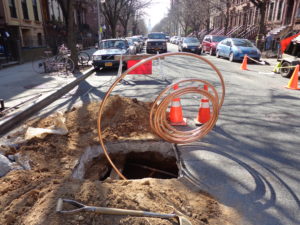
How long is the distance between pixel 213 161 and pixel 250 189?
2.56 ft

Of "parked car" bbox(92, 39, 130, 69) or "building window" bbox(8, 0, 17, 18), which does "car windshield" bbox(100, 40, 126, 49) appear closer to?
"parked car" bbox(92, 39, 130, 69)

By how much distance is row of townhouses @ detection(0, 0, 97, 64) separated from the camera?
17.0m

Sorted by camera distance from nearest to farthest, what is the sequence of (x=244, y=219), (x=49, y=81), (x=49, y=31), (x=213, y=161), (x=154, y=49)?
1. (x=244, y=219)
2. (x=213, y=161)
3. (x=49, y=81)
4. (x=154, y=49)
5. (x=49, y=31)

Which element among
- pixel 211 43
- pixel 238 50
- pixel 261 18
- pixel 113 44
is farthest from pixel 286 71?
pixel 211 43

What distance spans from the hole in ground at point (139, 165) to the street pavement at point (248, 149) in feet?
1.51

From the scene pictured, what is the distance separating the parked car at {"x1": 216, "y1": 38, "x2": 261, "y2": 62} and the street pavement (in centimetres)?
819

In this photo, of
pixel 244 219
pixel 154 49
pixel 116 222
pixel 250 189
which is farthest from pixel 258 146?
pixel 154 49

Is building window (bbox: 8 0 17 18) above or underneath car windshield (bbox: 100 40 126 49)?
above

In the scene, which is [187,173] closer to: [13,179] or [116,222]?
[116,222]

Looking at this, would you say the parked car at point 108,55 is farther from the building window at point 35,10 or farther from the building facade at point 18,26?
the building window at point 35,10

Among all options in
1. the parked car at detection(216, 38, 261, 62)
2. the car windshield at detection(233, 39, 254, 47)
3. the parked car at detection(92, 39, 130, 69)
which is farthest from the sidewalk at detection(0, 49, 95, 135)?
the car windshield at detection(233, 39, 254, 47)

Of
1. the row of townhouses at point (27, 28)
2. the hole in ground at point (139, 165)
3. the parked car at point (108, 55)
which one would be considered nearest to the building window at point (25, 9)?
the row of townhouses at point (27, 28)

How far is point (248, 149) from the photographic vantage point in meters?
4.24

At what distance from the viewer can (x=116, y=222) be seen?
A: 2203 millimetres
